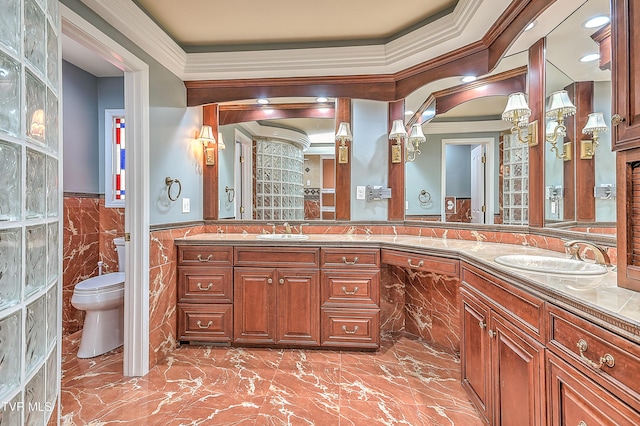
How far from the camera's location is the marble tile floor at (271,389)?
5.61ft

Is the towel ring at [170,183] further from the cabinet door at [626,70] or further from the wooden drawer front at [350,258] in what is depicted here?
the cabinet door at [626,70]

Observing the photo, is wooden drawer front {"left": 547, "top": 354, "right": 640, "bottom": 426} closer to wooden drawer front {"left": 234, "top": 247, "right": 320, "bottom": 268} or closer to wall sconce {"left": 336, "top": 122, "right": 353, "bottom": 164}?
wooden drawer front {"left": 234, "top": 247, "right": 320, "bottom": 268}

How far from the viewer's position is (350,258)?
7.89ft

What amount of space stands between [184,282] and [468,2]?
8.99 ft

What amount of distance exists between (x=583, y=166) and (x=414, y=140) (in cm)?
130

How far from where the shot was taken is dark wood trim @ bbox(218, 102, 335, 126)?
2.88 metres

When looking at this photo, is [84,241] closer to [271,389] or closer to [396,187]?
[271,389]

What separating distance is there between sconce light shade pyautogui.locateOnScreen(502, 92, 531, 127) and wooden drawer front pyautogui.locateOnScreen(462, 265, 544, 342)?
1.08 m

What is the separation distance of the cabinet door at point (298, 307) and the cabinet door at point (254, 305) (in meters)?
0.06

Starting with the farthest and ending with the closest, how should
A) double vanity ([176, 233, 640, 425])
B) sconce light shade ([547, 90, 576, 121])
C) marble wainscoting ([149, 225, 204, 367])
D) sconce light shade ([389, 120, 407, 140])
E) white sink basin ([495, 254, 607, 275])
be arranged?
sconce light shade ([389, 120, 407, 140]), marble wainscoting ([149, 225, 204, 367]), sconce light shade ([547, 90, 576, 121]), white sink basin ([495, 254, 607, 275]), double vanity ([176, 233, 640, 425])

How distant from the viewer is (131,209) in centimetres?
214

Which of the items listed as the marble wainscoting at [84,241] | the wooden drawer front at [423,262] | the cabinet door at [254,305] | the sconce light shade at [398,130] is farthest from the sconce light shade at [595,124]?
the marble wainscoting at [84,241]

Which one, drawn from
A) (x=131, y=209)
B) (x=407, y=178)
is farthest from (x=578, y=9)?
(x=131, y=209)

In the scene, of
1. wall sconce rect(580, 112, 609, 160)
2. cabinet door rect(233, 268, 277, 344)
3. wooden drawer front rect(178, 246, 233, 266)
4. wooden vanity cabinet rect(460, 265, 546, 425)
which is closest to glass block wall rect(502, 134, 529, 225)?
wall sconce rect(580, 112, 609, 160)
